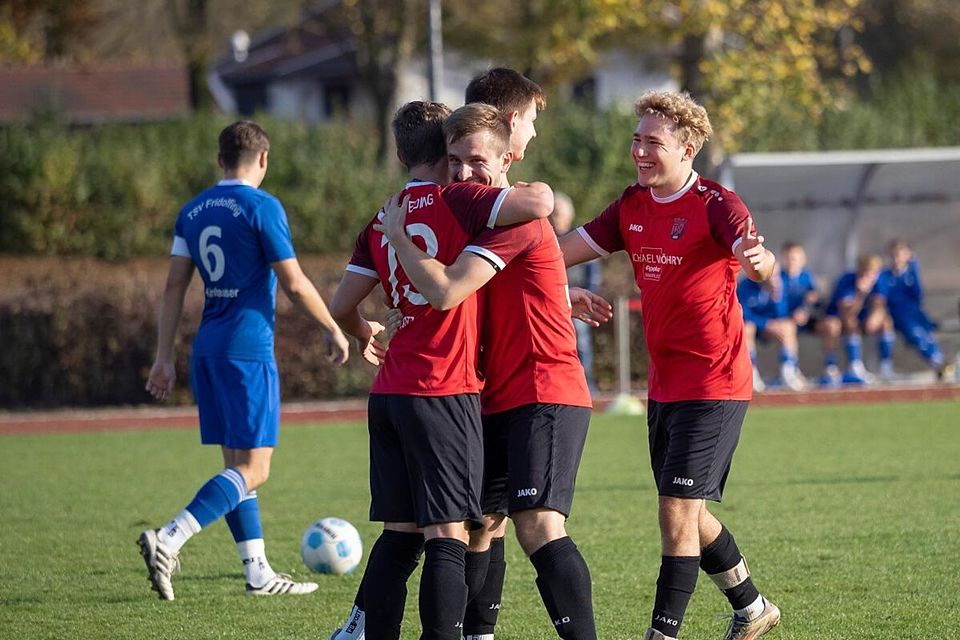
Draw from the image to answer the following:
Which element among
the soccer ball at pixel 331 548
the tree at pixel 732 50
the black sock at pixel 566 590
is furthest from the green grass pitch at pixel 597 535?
the tree at pixel 732 50

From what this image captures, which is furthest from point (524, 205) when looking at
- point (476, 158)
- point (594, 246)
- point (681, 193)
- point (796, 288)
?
point (796, 288)

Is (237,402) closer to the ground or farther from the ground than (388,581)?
farther from the ground

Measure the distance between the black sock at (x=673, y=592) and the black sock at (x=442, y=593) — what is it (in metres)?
0.89

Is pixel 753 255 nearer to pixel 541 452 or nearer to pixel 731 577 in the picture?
pixel 541 452

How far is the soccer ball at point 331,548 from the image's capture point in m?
6.91

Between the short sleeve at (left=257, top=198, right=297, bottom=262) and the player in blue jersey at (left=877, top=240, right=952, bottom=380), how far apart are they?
39.0 feet

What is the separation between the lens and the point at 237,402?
649 centimetres

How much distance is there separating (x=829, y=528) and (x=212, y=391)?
11.8 feet

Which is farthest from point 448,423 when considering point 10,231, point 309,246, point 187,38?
point 187,38

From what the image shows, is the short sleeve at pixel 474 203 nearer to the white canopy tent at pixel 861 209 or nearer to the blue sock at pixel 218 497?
the blue sock at pixel 218 497

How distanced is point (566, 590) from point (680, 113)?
185 centimetres

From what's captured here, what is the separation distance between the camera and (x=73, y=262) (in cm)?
2380

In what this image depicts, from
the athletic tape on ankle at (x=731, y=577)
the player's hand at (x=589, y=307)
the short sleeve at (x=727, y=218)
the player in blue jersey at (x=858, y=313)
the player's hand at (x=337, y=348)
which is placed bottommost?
the player in blue jersey at (x=858, y=313)

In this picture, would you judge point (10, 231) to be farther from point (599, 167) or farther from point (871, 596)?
point (871, 596)
